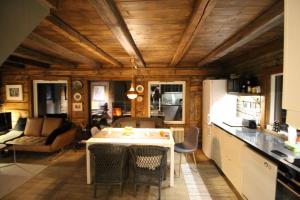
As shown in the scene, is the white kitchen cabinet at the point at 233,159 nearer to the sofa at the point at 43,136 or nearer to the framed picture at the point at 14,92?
the sofa at the point at 43,136

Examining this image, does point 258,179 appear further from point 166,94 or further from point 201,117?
point 166,94

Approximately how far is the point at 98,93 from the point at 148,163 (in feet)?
19.4

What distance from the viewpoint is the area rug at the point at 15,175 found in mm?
3002

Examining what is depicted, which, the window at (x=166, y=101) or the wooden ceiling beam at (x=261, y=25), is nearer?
the wooden ceiling beam at (x=261, y=25)

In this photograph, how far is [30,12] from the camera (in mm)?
1332

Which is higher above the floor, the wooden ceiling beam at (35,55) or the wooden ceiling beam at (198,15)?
the wooden ceiling beam at (35,55)

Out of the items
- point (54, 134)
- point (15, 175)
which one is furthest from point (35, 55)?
point (15, 175)

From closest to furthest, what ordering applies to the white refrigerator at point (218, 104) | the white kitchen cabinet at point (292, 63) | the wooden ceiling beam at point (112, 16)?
the white kitchen cabinet at point (292, 63) → the wooden ceiling beam at point (112, 16) → the white refrigerator at point (218, 104)

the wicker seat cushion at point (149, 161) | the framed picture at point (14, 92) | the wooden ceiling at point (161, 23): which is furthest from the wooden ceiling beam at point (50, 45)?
the framed picture at point (14, 92)

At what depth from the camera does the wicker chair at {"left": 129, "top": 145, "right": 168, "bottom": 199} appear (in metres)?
2.54

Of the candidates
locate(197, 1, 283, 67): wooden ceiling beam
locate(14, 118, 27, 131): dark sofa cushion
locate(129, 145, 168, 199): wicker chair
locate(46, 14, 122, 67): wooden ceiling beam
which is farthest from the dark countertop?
locate(14, 118, 27, 131): dark sofa cushion

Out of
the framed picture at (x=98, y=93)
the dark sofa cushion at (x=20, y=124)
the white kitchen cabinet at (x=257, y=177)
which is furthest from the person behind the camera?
the framed picture at (x=98, y=93)

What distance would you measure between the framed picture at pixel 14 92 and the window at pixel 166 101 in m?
3.94

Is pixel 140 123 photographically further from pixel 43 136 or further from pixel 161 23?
pixel 161 23
